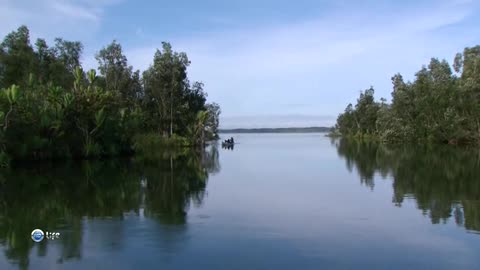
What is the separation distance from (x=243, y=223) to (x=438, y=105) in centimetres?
5590

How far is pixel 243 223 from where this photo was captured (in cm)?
1203

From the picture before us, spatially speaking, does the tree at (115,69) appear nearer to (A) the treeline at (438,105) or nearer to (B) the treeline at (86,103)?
(B) the treeline at (86,103)

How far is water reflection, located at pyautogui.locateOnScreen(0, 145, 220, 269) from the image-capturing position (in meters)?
9.84

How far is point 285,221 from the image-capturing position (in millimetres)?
12305

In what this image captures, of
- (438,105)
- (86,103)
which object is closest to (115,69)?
(86,103)

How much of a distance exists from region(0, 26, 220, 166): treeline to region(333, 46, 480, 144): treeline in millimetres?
30005

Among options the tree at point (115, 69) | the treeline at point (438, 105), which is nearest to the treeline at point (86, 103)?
the tree at point (115, 69)

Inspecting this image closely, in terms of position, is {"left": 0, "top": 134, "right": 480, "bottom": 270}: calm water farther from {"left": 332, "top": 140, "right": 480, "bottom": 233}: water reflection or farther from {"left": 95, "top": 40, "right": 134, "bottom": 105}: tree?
{"left": 95, "top": 40, "right": 134, "bottom": 105}: tree

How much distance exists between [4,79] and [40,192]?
1397 inches

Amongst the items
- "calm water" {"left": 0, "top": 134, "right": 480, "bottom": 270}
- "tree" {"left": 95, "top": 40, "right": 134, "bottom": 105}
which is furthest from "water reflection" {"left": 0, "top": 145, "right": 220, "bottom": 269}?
"tree" {"left": 95, "top": 40, "right": 134, "bottom": 105}

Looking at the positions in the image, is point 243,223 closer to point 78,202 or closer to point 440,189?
point 78,202

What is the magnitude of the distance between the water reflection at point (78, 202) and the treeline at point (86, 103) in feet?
21.4

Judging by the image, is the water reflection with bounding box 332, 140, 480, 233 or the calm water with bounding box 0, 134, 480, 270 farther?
the water reflection with bounding box 332, 140, 480, 233

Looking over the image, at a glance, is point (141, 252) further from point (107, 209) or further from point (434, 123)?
point (434, 123)
